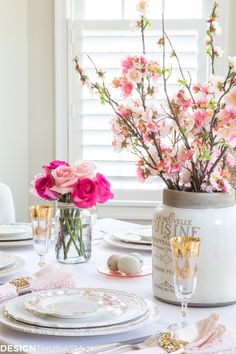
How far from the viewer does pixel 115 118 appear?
148cm

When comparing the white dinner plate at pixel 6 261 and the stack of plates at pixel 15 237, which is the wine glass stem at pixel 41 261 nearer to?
the white dinner plate at pixel 6 261

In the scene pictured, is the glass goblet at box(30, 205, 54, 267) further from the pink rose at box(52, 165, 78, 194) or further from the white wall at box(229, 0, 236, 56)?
the white wall at box(229, 0, 236, 56)

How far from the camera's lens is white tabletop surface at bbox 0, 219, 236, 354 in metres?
1.19

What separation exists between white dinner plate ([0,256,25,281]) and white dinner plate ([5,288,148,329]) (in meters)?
0.24

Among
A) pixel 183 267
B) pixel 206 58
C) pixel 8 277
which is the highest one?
pixel 206 58

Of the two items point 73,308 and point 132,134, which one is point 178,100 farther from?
point 73,308

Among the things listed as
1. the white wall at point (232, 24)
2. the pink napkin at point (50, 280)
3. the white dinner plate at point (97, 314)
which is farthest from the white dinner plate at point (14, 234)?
the white wall at point (232, 24)

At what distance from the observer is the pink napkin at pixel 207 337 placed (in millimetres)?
1133

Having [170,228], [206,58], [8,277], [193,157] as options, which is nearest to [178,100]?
[193,157]

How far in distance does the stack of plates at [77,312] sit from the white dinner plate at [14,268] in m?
0.24

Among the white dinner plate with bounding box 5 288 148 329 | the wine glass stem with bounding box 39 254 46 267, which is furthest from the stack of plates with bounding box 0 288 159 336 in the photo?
the wine glass stem with bounding box 39 254 46 267

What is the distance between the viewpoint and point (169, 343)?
112cm

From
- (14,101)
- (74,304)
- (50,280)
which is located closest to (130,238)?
(50,280)

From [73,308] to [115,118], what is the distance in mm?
419
